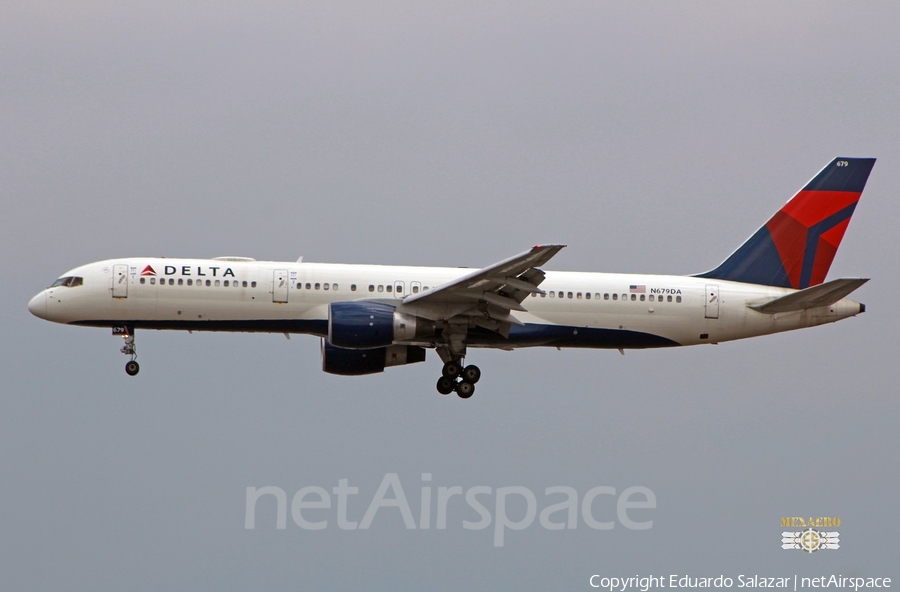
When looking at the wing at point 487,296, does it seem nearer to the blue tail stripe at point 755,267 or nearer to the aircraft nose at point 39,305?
the blue tail stripe at point 755,267

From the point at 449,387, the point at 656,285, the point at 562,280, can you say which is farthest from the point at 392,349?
the point at 656,285

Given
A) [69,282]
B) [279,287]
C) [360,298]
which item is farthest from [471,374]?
[69,282]

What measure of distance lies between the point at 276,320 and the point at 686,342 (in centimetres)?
1387

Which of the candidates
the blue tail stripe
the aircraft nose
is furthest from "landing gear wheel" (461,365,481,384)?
the aircraft nose

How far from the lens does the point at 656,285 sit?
44.0m

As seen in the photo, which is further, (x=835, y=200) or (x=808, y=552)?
(x=835, y=200)

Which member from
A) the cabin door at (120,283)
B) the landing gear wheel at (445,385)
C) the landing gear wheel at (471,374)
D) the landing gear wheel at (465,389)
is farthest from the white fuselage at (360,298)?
the landing gear wheel at (445,385)

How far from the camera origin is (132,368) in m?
43.3

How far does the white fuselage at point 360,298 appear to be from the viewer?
138 ft

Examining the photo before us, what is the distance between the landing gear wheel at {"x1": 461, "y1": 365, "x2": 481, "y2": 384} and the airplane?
47 millimetres

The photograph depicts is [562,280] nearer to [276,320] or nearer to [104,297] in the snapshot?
[276,320]

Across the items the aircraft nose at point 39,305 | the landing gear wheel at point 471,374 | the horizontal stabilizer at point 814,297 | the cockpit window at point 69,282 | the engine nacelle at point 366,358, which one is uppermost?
the cockpit window at point 69,282

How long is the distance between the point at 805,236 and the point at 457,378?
13.6 m

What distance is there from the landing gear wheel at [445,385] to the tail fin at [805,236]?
9.67 m
